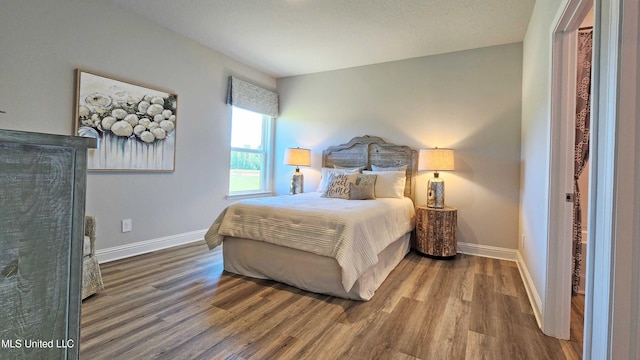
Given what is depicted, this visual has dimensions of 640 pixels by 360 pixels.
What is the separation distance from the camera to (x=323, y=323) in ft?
5.99

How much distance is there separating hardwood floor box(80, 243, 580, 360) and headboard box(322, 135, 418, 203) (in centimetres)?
144

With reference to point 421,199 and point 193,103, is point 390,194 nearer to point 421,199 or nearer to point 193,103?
point 421,199

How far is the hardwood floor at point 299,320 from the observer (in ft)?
5.07

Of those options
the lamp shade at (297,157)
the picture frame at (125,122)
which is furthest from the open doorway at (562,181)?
the picture frame at (125,122)

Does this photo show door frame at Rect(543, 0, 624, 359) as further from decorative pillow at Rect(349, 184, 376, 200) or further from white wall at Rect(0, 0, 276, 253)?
white wall at Rect(0, 0, 276, 253)

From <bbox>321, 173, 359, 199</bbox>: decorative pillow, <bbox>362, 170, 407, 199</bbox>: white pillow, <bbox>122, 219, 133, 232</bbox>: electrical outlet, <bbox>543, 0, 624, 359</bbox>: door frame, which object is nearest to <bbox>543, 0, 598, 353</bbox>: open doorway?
<bbox>543, 0, 624, 359</bbox>: door frame

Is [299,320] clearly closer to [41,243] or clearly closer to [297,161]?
[41,243]

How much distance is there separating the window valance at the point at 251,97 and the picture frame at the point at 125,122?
0.88 m

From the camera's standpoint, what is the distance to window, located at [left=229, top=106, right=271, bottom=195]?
4.25 metres

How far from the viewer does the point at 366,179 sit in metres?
3.33

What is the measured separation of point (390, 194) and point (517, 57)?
206cm

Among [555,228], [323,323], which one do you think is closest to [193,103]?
[323,323]

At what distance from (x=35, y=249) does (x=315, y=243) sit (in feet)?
5.70

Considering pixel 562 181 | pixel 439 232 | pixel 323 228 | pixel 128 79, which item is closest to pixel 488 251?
pixel 439 232
